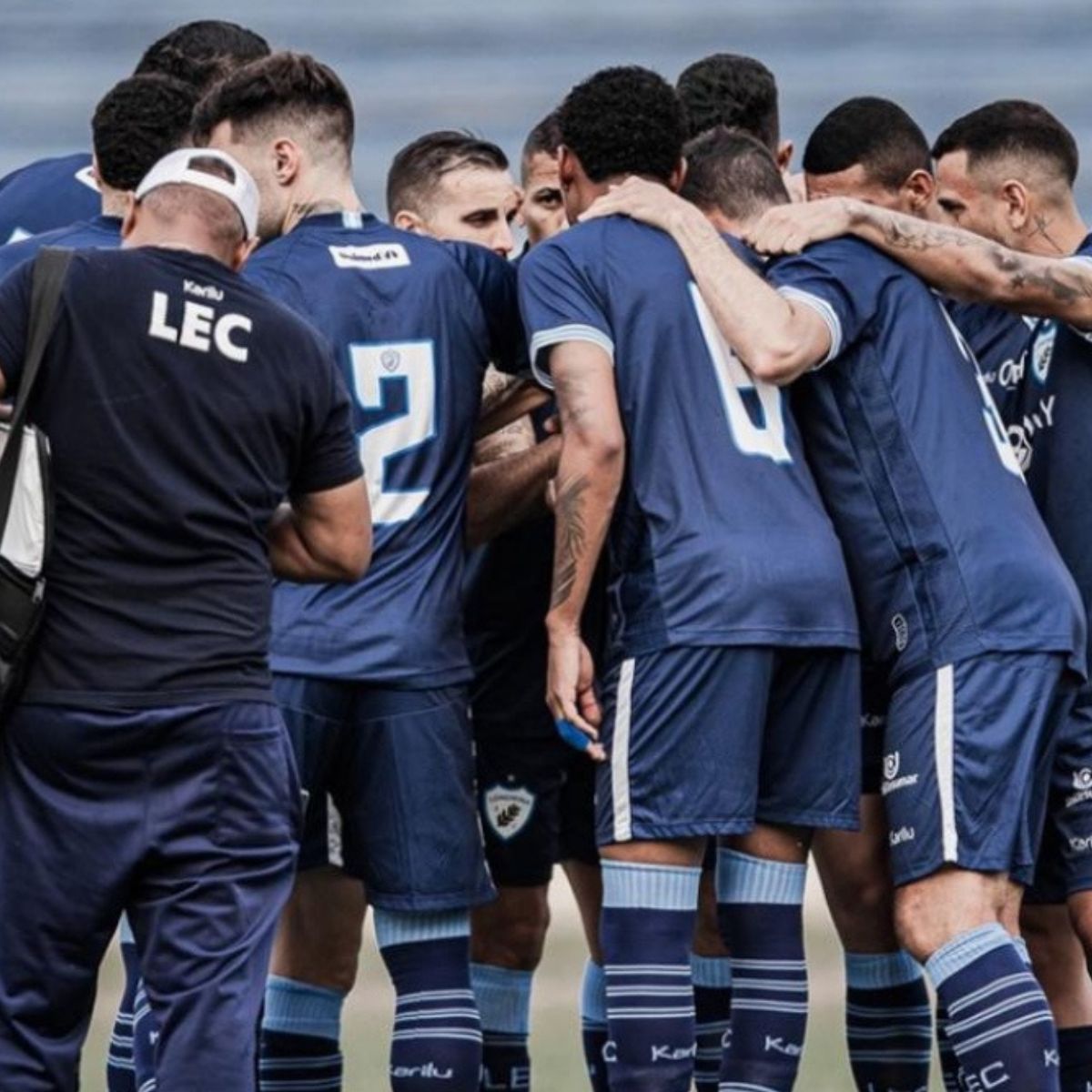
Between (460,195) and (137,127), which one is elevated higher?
(137,127)

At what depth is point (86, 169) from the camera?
695cm

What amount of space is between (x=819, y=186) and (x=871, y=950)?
1.71 m

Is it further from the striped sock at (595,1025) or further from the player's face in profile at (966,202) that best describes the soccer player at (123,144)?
the striped sock at (595,1025)

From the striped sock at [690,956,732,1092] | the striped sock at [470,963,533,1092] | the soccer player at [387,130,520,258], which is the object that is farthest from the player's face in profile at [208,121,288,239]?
the striped sock at [690,956,732,1092]

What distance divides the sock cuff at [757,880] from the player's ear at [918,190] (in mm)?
1567

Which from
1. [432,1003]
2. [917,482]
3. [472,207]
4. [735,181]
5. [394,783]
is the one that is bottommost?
[432,1003]

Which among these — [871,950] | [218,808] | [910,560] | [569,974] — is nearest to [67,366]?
[218,808]

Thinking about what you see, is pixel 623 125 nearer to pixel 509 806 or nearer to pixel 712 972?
pixel 509 806

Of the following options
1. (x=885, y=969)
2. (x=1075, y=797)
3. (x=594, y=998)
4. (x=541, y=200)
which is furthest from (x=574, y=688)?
(x=541, y=200)

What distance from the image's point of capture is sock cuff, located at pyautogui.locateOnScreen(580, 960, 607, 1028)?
6676 millimetres

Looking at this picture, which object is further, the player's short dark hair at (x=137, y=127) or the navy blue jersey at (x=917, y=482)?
the player's short dark hair at (x=137, y=127)

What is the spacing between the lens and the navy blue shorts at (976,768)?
219 inches

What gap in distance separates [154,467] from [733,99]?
2.46 m

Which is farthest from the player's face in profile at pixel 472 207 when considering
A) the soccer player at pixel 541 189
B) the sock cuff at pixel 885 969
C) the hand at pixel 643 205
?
the sock cuff at pixel 885 969
